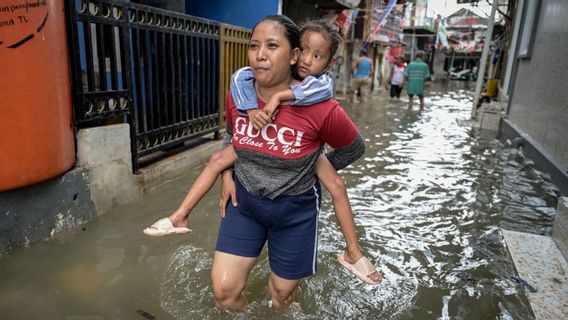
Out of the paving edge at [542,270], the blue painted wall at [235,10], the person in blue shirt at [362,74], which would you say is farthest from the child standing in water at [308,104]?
the person in blue shirt at [362,74]

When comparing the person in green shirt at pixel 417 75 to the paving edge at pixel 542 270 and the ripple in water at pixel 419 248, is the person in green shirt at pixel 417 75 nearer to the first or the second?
the ripple in water at pixel 419 248

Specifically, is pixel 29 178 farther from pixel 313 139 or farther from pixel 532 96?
pixel 532 96

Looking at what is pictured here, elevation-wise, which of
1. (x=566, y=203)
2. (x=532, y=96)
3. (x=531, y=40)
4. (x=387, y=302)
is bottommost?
(x=387, y=302)

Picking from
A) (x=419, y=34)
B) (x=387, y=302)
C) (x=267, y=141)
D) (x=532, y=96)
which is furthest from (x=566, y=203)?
(x=419, y=34)

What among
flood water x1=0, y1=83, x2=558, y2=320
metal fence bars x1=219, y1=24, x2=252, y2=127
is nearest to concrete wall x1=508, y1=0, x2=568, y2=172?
flood water x1=0, y1=83, x2=558, y2=320

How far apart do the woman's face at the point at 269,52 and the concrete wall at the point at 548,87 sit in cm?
499

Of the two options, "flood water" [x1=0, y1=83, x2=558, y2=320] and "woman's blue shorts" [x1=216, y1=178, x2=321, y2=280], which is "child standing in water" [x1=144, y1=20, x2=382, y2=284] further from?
"flood water" [x1=0, y1=83, x2=558, y2=320]

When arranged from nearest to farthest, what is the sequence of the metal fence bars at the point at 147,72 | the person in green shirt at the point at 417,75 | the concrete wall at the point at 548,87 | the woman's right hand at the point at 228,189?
the woman's right hand at the point at 228,189 → the metal fence bars at the point at 147,72 → the concrete wall at the point at 548,87 → the person in green shirt at the point at 417,75

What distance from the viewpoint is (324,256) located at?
338 centimetres

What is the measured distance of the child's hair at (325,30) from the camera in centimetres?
197

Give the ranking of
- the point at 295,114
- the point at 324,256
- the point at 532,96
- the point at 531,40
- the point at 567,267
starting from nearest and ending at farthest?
1. the point at 295,114
2. the point at 567,267
3. the point at 324,256
4. the point at 532,96
5. the point at 531,40

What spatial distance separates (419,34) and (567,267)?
118 ft

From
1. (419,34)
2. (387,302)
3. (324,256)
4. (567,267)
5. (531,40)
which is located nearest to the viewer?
(387,302)

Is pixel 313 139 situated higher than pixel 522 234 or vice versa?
pixel 313 139
